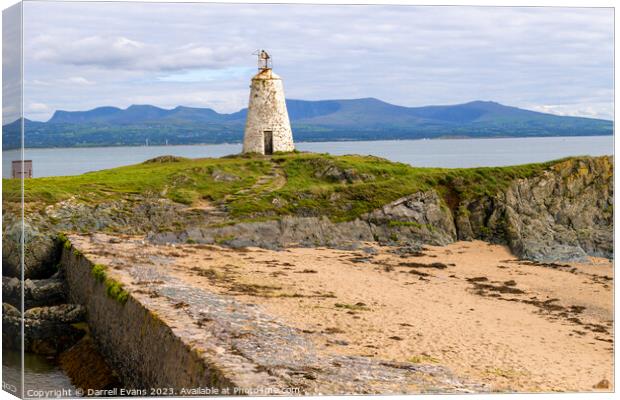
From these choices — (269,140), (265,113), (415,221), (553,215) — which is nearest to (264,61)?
(265,113)

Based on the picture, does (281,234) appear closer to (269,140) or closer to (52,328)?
(269,140)

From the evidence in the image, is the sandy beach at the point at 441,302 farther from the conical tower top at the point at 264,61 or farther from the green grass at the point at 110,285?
the conical tower top at the point at 264,61

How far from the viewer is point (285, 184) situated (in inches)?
1288

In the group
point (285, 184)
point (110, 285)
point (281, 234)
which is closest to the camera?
point (110, 285)

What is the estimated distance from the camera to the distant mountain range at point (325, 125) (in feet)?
235

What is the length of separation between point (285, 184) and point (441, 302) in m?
11.8

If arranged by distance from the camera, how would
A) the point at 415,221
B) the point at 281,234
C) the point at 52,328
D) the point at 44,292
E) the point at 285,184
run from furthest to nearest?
1. the point at 285,184
2. the point at 415,221
3. the point at 281,234
4. the point at 44,292
5. the point at 52,328

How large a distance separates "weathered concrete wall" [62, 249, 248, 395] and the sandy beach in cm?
154

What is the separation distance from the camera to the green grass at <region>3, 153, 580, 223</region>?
30219 millimetres

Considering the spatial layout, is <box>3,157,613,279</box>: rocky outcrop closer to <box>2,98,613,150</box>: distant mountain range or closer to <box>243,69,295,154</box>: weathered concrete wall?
<box>243,69,295,154</box>: weathered concrete wall

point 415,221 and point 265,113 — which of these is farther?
point 265,113

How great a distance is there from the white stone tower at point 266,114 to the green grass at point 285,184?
98 centimetres

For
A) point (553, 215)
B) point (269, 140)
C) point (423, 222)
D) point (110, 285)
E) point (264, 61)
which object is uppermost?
point (264, 61)

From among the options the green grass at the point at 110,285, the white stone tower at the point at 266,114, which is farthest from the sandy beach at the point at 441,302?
the white stone tower at the point at 266,114
